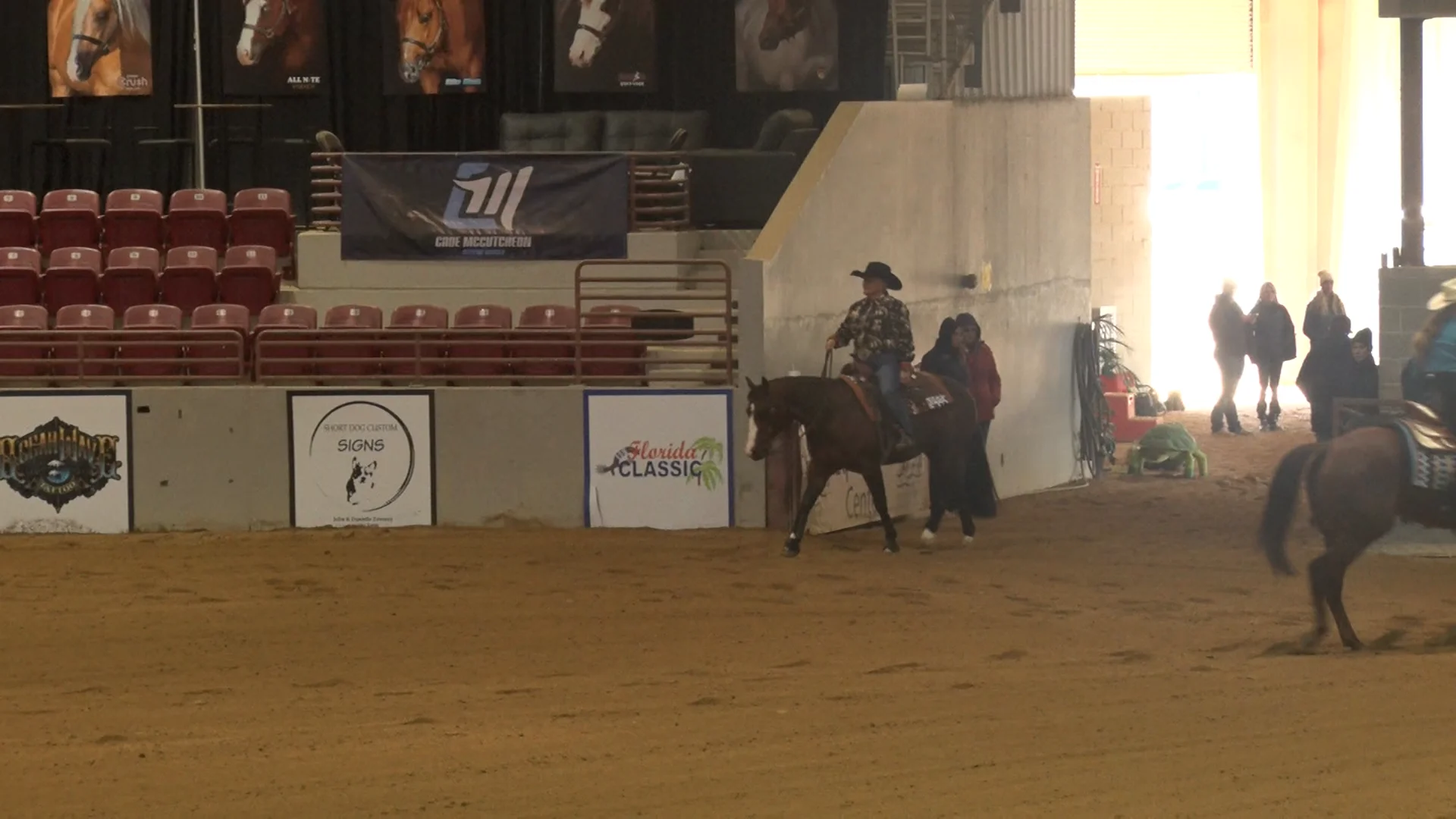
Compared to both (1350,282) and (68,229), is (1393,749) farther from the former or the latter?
(1350,282)

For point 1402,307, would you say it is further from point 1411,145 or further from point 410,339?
point 410,339

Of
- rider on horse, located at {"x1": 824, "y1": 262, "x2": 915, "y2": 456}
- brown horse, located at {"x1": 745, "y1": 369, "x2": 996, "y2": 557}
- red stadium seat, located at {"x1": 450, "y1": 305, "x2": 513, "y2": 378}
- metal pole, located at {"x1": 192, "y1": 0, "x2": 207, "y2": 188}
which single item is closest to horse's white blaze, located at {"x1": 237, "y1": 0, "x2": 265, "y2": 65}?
metal pole, located at {"x1": 192, "y1": 0, "x2": 207, "y2": 188}

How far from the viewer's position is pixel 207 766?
7.85 metres

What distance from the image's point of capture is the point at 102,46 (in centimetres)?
2292

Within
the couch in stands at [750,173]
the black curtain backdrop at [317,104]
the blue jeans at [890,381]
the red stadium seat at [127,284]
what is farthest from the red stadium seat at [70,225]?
the blue jeans at [890,381]

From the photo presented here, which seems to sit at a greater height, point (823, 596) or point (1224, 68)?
point (1224, 68)

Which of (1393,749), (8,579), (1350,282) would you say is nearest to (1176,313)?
(1350,282)

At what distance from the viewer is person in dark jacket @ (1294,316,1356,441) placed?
720 inches

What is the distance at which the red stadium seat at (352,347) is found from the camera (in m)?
16.0

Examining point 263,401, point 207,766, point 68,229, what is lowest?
point 207,766

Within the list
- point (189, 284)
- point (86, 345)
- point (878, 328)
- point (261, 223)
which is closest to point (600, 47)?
point (261, 223)

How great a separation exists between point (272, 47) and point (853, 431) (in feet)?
38.7

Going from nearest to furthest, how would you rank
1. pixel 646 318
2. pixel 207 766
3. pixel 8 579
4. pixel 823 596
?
pixel 207 766, pixel 823 596, pixel 8 579, pixel 646 318

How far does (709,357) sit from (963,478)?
2.42 m
